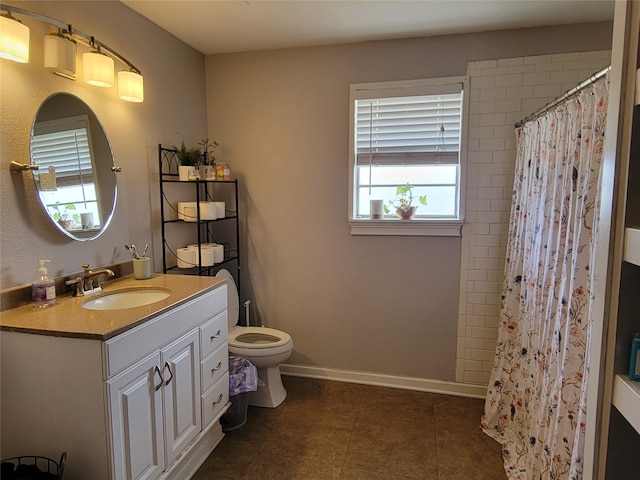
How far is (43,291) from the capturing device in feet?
5.14

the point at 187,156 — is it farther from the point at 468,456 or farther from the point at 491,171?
the point at 468,456

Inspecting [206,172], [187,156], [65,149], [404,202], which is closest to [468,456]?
[404,202]

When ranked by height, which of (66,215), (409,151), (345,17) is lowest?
(66,215)

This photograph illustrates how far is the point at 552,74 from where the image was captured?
2.35 m

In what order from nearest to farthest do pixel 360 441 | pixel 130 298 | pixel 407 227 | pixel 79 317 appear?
pixel 79 317, pixel 130 298, pixel 360 441, pixel 407 227

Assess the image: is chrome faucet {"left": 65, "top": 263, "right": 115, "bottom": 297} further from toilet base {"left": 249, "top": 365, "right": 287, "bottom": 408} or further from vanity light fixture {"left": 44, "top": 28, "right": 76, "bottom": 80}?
toilet base {"left": 249, "top": 365, "right": 287, "bottom": 408}

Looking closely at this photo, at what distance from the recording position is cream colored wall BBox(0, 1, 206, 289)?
5.08 feet

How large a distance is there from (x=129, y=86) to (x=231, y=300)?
4.90ft

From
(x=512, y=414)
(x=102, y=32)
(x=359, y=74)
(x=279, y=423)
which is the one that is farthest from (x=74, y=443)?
(x=359, y=74)

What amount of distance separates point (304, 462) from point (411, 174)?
1.89 meters

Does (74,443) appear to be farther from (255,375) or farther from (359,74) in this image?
(359,74)

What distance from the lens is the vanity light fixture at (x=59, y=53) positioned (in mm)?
1614

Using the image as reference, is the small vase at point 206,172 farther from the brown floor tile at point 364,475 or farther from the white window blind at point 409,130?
the brown floor tile at point 364,475

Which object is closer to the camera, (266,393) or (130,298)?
(130,298)
